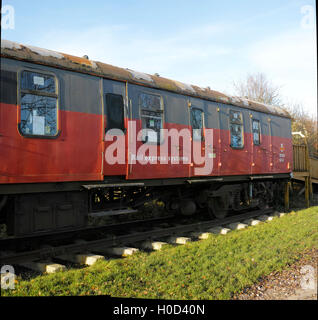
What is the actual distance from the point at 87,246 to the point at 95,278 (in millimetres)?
1539

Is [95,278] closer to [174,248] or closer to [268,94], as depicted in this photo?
[174,248]

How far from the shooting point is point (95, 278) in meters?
5.06

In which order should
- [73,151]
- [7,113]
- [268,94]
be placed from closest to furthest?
[7,113]
[73,151]
[268,94]

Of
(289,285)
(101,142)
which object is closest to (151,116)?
(101,142)

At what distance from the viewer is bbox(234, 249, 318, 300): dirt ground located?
15.1ft

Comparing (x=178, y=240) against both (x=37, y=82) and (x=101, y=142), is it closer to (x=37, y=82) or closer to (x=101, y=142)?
(x=101, y=142)

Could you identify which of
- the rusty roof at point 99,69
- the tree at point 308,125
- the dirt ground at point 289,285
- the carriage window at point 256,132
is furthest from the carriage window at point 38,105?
the tree at point 308,125

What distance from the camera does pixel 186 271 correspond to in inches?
216

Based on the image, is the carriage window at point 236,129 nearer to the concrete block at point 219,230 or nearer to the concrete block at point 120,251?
the concrete block at point 219,230

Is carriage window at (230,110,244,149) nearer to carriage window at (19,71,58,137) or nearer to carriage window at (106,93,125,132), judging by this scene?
carriage window at (106,93,125,132)

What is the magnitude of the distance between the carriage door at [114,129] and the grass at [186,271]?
1873 millimetres

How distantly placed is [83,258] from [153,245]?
1652 mm

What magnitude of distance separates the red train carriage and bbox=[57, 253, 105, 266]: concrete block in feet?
1.93
